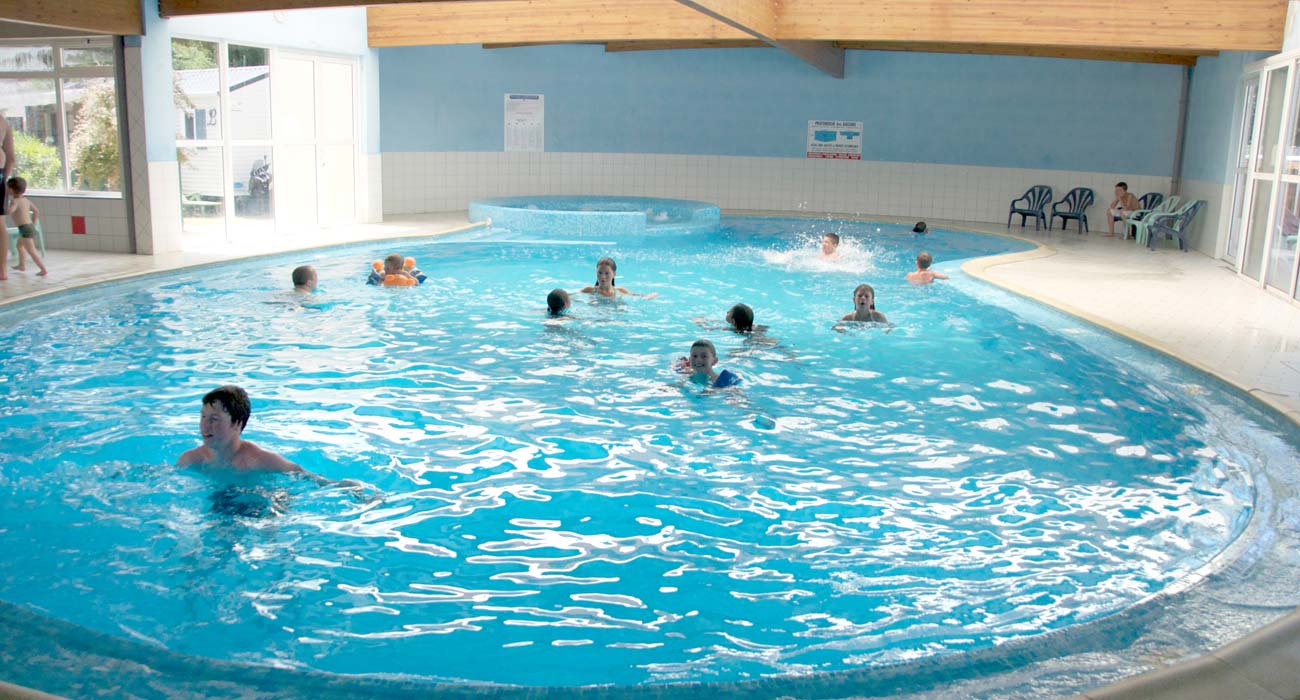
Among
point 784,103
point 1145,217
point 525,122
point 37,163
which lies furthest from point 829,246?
point 37,163

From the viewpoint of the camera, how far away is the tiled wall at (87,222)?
415 inches

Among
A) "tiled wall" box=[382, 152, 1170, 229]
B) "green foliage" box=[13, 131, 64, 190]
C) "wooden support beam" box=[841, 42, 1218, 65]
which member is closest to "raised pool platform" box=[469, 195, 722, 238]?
"tiled wall" box=[382, 152, 1170, 229]

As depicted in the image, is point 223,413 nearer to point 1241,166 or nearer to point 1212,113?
point 1241,166

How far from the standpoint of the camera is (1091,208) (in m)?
15.7

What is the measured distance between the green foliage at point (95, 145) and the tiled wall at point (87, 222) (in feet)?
0.82

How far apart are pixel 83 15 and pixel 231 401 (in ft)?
23.3

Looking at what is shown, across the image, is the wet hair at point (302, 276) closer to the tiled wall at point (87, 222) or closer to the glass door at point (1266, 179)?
the tiled wall at point (87, 222)

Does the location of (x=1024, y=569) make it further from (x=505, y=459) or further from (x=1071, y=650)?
(x=505, y=459)

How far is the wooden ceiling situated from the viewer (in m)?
10.0

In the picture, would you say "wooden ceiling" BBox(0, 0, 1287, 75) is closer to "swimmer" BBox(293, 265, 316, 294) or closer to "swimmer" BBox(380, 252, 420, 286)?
"swimmer" BBox(380, 252, 420, 286)

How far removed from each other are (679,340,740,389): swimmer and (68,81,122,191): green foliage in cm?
750

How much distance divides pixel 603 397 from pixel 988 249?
892 centimetres

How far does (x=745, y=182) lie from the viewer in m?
17.2

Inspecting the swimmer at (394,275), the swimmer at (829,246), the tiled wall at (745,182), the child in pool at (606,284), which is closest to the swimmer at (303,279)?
Answer: the swimmer at (394,275)
